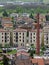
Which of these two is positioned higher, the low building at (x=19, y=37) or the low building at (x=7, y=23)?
the low building at (x=19, y=37)

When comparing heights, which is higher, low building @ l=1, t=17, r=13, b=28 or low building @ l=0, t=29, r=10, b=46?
low building @ l=0, t=29, r=10, b=46

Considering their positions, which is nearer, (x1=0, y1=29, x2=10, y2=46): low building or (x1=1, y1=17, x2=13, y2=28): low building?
(x1=0, y1=29, x2=10, y2=46): low building

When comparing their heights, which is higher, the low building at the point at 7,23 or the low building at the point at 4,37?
the low building at the point at 4,37

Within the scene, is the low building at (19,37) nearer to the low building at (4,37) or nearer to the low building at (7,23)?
the low building at (4,37)

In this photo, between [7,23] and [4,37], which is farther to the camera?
[7,23]

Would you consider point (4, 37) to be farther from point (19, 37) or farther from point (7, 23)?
point (7, 23)

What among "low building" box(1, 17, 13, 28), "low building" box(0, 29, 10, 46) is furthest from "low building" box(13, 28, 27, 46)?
"low building" box(1, 17, 13, 28)

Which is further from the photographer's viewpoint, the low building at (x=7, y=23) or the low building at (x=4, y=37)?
the low building at (x=7, y=23)

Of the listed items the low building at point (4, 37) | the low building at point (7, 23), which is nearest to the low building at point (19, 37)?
the low building at point (4, 37)

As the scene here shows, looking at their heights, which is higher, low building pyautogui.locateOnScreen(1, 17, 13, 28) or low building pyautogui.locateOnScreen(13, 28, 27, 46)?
low building pyautogui.locateOnScreen(13, 28, 27, 46)

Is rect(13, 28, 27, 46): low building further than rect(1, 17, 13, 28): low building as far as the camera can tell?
No

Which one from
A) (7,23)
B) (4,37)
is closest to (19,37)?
(4,37)

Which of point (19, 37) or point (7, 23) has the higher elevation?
point (19, 37)

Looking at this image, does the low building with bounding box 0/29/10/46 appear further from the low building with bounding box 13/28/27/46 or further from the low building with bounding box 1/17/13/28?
the low building with bounding box 1/17/13/28
